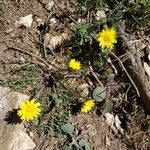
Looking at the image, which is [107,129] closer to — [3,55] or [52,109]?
[52,109]

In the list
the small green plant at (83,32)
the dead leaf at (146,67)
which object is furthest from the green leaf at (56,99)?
the dead leaf at (146,67)

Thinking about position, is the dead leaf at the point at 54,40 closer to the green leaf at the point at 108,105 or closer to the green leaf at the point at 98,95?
the green leaf at the point at 98,95

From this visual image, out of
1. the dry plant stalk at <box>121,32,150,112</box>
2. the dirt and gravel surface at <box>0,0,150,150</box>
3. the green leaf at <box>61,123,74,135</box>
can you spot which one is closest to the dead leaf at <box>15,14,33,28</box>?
the dirt and gravel surface at <box>0,0,150,150</box>

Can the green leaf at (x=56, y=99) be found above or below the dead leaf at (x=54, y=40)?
below

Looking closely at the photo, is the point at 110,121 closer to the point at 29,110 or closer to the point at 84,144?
the point at 84,144

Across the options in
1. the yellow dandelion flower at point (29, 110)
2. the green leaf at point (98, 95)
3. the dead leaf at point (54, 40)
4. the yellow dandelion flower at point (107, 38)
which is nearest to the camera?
the yellow dandelion flower at point (29, 110)

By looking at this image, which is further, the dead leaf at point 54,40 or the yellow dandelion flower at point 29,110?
the dead leaf at point 54,40

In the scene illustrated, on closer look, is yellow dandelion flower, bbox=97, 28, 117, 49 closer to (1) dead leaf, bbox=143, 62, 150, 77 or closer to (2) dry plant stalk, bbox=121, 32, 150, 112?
(2) dry plant stalk, bbox=121, 32, 150, 112
